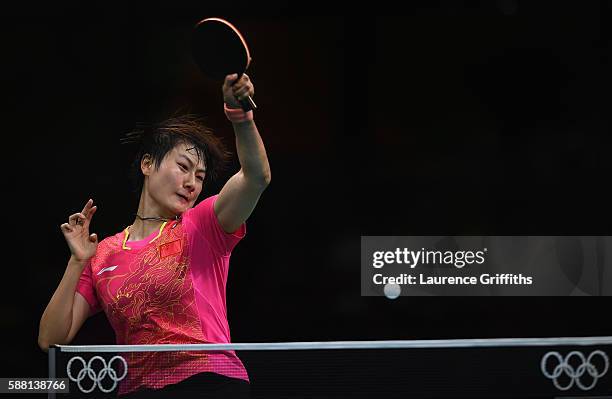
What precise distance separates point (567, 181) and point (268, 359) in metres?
2.47

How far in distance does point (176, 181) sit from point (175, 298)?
52cm

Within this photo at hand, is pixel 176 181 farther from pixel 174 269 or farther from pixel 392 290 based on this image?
pixel 392 290

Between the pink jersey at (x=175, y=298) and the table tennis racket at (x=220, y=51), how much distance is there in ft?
1.55

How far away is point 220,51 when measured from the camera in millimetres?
3557

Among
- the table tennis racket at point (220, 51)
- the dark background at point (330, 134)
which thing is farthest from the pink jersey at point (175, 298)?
the dark background at point (330, 134)

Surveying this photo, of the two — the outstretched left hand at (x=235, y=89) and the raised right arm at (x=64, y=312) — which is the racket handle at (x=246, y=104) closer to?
the outstretched left hand at (x=235, y=89)

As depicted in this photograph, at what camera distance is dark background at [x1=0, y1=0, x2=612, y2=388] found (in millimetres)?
5512

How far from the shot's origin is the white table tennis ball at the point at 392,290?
18.5 feet

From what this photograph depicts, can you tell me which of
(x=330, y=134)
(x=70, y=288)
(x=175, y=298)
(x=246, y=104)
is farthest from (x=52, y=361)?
(x=330, y=134)

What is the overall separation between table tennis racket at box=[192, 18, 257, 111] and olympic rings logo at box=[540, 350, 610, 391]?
1310 millimetres

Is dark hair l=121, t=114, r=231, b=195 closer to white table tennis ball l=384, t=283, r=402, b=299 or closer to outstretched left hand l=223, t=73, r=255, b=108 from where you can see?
outstretched left hand l=223, t=73, r=255, b=108

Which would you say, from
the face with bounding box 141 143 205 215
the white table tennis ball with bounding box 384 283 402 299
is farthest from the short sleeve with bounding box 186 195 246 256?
the white table tennis ball with bounding box 384 283 402 299

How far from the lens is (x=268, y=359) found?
3.75 meters

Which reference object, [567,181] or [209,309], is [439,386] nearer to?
[209,309]
